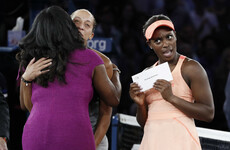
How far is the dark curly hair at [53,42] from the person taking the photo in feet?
7.27

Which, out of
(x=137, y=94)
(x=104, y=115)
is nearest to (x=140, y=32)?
(x=104, y=115)

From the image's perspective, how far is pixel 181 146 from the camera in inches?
89.3

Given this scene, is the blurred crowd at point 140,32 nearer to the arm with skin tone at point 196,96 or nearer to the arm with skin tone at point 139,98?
the arm with skin tone at point 139,98

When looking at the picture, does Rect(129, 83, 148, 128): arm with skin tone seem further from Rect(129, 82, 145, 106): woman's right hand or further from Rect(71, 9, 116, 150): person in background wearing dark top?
Rect(71, 9, 116, 150): person in background wearing dark top

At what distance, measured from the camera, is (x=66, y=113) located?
2.17m

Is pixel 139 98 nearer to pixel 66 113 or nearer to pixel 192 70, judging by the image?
pixel 192 70

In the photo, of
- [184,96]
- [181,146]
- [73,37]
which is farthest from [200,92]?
[73,37]

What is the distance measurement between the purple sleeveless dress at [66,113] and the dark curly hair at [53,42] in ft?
0.13

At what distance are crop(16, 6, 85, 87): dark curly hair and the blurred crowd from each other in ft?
9.35

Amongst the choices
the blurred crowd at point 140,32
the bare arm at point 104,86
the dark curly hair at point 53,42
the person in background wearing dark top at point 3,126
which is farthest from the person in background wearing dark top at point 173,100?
the blurred crowd at point 140,32

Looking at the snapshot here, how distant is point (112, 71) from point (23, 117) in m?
2.67

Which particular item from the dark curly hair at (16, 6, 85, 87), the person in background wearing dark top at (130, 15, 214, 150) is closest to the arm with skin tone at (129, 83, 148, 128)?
the person in background wearing dark top at (130, 15, 214, 150)

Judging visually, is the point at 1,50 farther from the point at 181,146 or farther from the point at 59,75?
the point at 181,146

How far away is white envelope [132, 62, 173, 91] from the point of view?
2.33 metres
